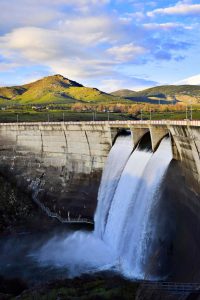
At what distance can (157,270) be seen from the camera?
3475cm

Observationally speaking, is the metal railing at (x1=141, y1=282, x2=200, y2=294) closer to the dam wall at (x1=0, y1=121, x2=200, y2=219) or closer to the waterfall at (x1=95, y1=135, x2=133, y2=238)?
the waterfall at (x1=95, y1=135, x2=133, y2=238)

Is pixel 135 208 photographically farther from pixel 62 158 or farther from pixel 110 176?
pixel 62 158

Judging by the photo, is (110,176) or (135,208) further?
(110,176)

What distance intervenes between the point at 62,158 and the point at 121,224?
770 inches

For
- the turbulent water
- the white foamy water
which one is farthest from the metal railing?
the white foamy water

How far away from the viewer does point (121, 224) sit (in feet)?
138

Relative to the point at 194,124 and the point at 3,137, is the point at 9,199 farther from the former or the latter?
the point at 194,124

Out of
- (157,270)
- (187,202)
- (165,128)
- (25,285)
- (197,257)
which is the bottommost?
(25,285)

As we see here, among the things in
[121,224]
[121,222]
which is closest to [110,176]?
[121,222]

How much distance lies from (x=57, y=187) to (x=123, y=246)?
65.0ft

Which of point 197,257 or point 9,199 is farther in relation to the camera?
point 9,199

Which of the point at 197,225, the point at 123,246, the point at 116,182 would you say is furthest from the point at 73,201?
the point at 197,225

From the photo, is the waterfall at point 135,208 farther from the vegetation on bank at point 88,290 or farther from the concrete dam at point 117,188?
the vegetation on bank at point 88,290

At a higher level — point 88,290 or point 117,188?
point 117,188
